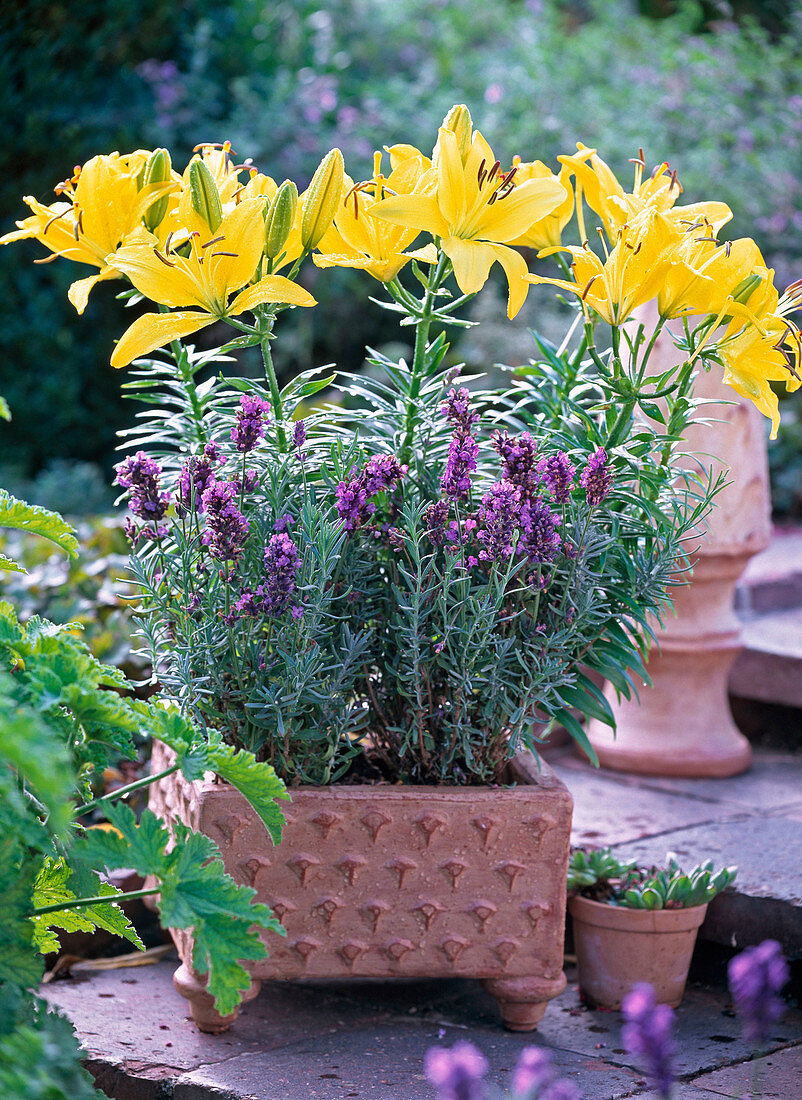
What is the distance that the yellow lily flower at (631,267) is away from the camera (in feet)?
5.51

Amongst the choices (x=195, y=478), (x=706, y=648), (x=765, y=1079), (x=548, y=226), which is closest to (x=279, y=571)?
(x=195, y=478)

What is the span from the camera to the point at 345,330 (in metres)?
5.89

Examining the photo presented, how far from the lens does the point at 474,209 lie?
1684mm

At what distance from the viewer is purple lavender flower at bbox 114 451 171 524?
5.64ft

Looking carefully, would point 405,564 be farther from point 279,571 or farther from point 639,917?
point 639,917

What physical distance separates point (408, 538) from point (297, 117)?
466 cm

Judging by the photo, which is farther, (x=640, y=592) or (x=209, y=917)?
(x=640, y=592)

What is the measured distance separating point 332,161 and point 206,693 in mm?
773

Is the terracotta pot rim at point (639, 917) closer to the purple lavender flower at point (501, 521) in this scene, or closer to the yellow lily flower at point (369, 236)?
the purple lavender flower at point (501, 521)

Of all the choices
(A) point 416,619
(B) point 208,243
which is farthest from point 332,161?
(A) point 416,619

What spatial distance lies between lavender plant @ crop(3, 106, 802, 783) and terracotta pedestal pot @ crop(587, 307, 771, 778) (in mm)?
911

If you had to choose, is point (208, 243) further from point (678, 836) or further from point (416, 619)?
point (678, 836)

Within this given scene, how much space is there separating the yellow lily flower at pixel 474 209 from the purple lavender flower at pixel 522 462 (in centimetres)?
18

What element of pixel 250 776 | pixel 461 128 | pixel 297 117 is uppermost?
pixel 297 117
